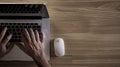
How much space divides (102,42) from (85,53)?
10 centimetres

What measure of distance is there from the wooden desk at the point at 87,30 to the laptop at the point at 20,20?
8 centimetres

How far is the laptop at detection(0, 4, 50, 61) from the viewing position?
4.32 ft

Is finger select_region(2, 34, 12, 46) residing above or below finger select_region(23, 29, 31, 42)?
below

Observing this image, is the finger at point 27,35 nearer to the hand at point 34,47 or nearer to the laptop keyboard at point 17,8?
the hand at point 34,47

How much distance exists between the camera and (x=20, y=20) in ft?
4.41

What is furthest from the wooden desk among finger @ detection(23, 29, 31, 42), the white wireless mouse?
finger @ detection(23, 29, 31, 42)

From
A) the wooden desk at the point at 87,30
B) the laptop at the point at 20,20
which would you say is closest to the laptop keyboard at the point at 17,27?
the laptop at the point at 20,20

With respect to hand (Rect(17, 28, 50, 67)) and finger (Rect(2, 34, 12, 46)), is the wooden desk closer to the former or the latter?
hand (Rect(17, 28, 50, 67))

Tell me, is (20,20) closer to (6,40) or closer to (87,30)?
(6,40)

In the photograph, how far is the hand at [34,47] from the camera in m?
1.24

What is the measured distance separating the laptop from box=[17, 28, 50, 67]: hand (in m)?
0.06

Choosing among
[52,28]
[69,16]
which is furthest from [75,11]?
[52,28]

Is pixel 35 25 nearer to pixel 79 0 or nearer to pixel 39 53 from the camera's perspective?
pixel 39 53

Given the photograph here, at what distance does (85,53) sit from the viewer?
4.51ft
